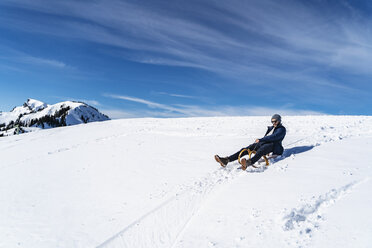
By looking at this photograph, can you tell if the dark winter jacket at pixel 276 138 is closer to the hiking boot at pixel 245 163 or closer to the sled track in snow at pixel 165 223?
the hiking boot at pixel 245 163

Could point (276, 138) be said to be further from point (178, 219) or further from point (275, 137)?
point (178, 219)

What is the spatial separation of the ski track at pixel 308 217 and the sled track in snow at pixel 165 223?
2119 mm

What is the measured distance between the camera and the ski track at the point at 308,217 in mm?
3900

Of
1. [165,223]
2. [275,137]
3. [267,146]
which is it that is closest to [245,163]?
[267,146]

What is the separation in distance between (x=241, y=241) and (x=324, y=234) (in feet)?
4.60

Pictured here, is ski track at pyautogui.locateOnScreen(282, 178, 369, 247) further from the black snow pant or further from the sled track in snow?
the black snow pant

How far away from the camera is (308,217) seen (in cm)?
443

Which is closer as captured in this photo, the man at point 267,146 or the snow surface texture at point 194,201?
the snow surface texture at point 194,201

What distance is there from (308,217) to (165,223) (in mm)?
2993

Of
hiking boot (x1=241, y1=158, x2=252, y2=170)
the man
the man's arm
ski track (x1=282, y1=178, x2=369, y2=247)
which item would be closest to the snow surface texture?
ski track (x1=282, y1=178, x2=369, y2=247)

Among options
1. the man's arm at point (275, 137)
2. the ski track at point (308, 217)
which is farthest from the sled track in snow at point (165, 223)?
the man's arm at point (275, 137)

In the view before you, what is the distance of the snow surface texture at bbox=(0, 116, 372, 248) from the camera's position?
4.23 meters

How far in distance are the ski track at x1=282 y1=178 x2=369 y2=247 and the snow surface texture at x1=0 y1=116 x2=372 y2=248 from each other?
0.7 inches

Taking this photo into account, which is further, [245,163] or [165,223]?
[245,163]
